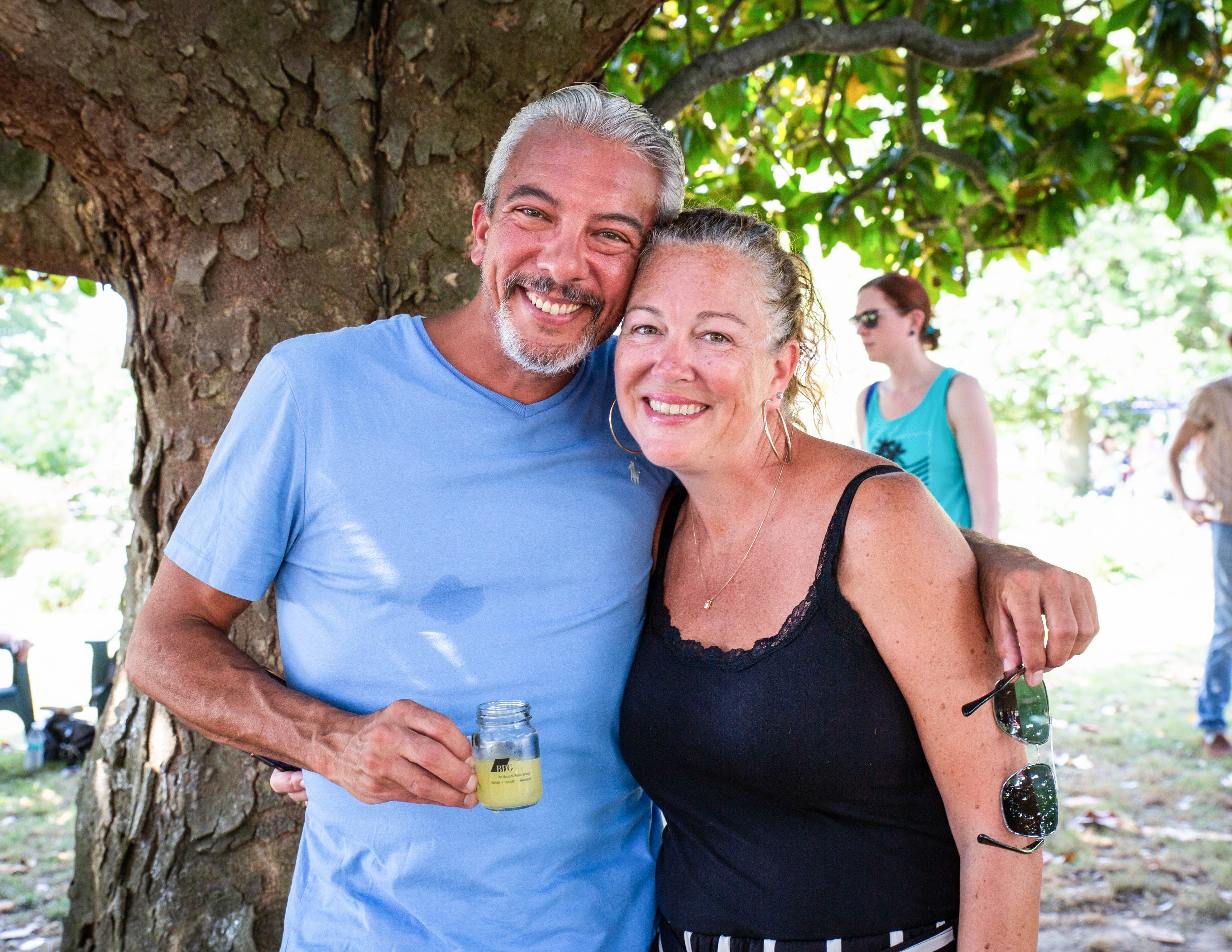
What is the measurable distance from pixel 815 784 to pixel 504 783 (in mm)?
563

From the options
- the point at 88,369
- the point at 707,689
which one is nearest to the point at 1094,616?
the point at 707,689

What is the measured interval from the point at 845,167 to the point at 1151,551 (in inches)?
442

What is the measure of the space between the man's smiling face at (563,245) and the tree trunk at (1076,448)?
23.4 meters

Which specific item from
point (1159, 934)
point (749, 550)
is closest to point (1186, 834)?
point (1159, 934)

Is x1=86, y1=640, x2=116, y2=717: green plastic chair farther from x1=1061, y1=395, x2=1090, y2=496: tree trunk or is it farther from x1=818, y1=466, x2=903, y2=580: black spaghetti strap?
x1=1061, y1=395, x2=1090, y2=496: tree trunk

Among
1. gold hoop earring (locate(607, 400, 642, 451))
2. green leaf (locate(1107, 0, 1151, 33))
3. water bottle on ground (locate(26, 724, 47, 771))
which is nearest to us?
gold hoop earring (locate(607, 400, 642, 451))

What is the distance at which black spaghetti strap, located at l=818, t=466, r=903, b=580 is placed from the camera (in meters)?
1.76

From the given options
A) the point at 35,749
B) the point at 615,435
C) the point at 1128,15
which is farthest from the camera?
the point at 35,749

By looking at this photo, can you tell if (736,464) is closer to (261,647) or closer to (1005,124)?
(261,647)

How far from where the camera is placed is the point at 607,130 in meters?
2.03

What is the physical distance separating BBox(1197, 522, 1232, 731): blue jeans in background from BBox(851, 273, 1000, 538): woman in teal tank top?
7.65 feet

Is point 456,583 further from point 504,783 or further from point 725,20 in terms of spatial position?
point 725,20

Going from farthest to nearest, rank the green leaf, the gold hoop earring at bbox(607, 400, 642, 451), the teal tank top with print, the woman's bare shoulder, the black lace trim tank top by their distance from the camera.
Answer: the teal tank top with print
the green leaf
the gold hoop earring at bbox(607, 400, 642, 451)
the woman's bare shoulder
the black lace trim tank top

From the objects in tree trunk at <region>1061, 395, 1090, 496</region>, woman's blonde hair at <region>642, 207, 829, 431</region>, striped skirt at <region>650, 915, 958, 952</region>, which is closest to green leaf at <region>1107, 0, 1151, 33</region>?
→ woman's blonde hair at <region>642, 207, 829, 431</region>
